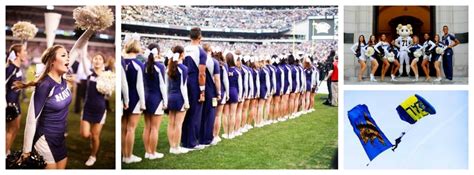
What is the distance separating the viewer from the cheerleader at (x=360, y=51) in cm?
515

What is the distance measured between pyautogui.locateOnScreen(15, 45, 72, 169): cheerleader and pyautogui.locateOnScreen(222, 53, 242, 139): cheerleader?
1.37m

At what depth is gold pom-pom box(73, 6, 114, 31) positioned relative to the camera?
16.2ft

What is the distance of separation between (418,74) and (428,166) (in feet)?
2.70

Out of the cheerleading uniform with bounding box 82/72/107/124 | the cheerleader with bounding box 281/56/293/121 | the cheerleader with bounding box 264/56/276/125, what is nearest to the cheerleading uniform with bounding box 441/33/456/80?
the cheerleader with bounding box 281/56/293/121

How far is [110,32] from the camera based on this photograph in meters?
4.94

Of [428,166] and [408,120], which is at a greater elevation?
[408,120]

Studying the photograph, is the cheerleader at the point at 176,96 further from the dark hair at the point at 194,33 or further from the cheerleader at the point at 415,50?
the cheerleader at the point at 415,50

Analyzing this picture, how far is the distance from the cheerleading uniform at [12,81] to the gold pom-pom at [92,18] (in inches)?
25.9

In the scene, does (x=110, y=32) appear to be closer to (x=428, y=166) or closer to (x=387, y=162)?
(x=387, y=162)

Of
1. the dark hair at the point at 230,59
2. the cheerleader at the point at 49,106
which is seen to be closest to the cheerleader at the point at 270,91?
the dark hair at the point at 230,59

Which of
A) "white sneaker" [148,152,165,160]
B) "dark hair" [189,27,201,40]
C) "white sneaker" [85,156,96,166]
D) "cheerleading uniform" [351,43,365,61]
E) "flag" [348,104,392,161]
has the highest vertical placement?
"dark hair" [189,27,201,40]

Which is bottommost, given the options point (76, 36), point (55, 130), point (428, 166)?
point (428, 166)

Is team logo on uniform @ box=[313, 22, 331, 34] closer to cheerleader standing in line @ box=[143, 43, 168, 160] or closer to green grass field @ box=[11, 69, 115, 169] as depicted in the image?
cheerleader standing in line @ box=[143, 43, 168, 160]

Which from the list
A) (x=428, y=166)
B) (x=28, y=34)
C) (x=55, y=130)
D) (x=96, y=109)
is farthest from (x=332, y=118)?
(x=28, y=34)
